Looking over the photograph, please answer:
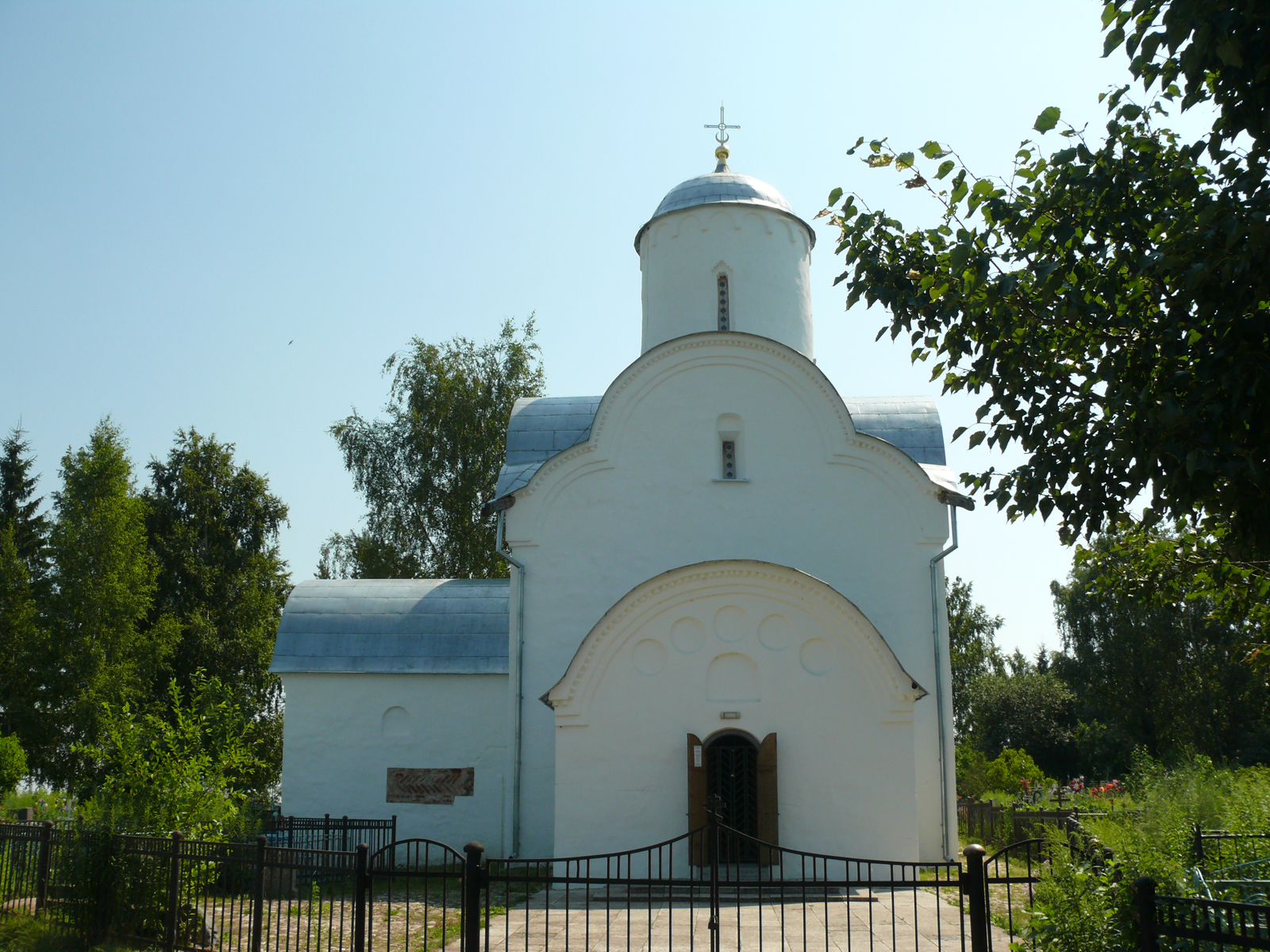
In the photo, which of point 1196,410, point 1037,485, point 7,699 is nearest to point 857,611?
point 1037,485

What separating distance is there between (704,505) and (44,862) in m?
8.82

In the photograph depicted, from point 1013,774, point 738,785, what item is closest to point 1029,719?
point 1013,774

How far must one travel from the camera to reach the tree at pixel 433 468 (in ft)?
84.5

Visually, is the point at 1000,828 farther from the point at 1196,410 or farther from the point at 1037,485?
the point at 1196,410

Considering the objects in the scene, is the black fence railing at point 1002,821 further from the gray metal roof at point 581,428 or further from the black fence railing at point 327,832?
the black fence railing at point 327,832

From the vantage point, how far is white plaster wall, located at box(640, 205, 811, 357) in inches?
661

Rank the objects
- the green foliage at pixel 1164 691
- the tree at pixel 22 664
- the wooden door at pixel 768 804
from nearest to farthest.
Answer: the wooden door at pixel 768 804 < the tree at pixel 22 664 < the green foliage at pixel 1164 691

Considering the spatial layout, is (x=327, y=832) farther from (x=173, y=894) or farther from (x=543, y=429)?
(x=543, y=429)

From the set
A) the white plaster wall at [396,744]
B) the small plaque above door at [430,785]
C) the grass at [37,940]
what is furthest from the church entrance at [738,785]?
the grass at [37,940]

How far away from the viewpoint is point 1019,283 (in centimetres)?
683

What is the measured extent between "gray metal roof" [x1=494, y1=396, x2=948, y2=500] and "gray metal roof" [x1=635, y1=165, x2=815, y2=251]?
3774 millimetres

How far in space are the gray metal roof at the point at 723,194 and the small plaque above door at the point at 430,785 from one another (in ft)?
33.2

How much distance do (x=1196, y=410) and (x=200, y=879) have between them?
846 cm

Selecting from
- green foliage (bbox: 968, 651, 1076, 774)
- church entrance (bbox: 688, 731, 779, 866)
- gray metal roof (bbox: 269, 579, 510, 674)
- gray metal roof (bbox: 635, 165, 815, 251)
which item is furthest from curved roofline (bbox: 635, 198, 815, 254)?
green foliage (bbox: 968, 651, 1076, 774)
